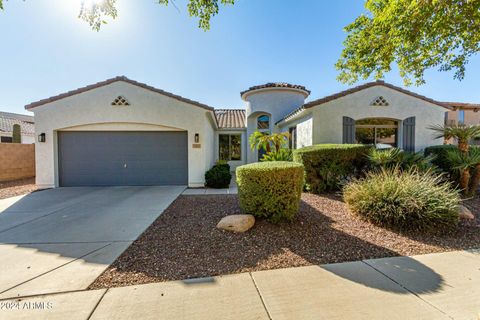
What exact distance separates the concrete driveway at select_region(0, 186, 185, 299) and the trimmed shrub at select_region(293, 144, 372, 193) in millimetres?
4959

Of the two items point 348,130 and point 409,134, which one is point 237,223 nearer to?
point 348,130

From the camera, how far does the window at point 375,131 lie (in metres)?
10.2

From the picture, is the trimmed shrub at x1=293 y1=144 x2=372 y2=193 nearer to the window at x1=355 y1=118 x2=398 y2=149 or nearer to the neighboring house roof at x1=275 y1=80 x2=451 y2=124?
the neighboring house roof at x1=275 y1=80 x2=451 y2=124

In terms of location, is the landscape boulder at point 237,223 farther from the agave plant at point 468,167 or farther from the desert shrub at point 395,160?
the agave plant at point 468,167

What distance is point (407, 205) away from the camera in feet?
15.4

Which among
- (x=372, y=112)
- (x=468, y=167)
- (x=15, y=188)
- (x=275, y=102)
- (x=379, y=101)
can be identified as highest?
(x=275, y=102)

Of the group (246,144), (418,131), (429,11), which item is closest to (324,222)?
(429,11)

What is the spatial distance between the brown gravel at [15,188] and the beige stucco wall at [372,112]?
12.4 metres

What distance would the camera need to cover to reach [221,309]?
2.39 meters

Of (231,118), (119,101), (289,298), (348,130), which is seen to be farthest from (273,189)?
(231,118)

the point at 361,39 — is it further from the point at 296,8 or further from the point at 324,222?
the point at 324,222

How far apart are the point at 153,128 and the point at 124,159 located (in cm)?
195

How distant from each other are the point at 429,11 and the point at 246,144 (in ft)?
39.1

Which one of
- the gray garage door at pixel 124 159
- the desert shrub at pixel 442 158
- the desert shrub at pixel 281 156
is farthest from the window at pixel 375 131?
the gray garage door at pixel 124 159
